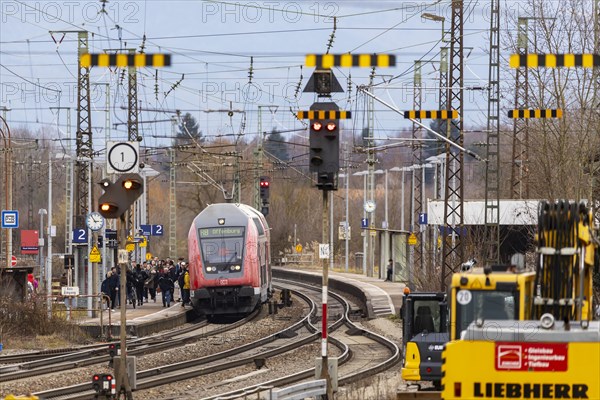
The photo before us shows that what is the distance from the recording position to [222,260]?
42.7 meters

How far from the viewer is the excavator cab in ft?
72.5

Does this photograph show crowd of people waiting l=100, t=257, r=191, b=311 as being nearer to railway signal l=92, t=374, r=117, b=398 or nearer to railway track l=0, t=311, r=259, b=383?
railway track l=0, t=311, r=259, b=383

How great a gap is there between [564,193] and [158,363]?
13.1 m

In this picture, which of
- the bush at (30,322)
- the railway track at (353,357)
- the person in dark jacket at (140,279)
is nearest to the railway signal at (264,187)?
the person in dark jacket at (140,279)

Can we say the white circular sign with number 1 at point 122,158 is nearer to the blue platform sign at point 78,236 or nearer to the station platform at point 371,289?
the blue platform sign at point 78,236

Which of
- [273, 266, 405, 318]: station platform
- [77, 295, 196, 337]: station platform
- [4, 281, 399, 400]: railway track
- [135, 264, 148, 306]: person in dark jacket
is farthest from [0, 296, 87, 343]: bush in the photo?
[273, 266, 405, 318]: station platform

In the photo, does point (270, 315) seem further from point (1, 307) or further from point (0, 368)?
point (0, 368)

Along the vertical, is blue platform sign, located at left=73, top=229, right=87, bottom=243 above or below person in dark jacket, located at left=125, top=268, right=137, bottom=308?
above

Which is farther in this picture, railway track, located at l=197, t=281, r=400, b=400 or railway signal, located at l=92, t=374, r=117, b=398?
railway track, located at l=197, t=281, r=400, b=400

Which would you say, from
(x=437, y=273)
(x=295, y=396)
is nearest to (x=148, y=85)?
(x=437, y=273)

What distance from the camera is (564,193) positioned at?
35.1 meters

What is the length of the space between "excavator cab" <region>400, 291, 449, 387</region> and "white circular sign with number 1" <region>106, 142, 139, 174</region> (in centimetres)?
609

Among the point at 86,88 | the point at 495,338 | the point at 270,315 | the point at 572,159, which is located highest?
the point at 86,88

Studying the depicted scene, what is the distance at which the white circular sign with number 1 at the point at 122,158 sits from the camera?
66.8 ft
